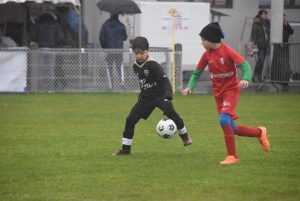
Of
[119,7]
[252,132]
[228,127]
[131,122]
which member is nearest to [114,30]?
[119,7]

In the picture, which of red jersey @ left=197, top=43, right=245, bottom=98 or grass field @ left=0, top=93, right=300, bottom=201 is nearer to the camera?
grass field @ left=0, top=93, right=300, bottom=201

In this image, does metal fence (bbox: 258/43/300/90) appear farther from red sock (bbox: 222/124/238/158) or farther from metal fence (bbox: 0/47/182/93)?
red sock (bbox: 222/124/238/158)

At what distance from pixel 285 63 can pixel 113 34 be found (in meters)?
4.66

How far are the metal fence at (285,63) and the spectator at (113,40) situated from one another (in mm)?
4074

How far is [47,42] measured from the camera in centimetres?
1905

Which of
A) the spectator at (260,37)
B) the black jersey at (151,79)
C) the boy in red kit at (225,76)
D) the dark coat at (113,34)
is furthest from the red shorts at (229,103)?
the spectator at (260,37)

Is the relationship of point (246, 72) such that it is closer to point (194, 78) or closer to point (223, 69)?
point (223, 69)

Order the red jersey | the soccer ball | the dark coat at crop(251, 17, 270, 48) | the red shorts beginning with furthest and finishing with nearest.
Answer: the dark coat at crop(251, 17, 270, 48)
the soccer ball
the red jersey
the red shorts

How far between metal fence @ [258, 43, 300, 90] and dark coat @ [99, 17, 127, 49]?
4087 millimetres

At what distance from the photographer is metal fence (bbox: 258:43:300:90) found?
62.2 feet

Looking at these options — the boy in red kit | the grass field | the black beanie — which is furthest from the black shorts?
the black beanie

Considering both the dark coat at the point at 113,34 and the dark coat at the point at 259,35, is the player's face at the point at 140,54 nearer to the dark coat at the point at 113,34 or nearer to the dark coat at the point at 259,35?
the dark coat at the point at 113,34

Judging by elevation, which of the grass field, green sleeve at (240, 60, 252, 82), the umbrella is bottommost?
the grass field

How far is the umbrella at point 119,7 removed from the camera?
750 inches
